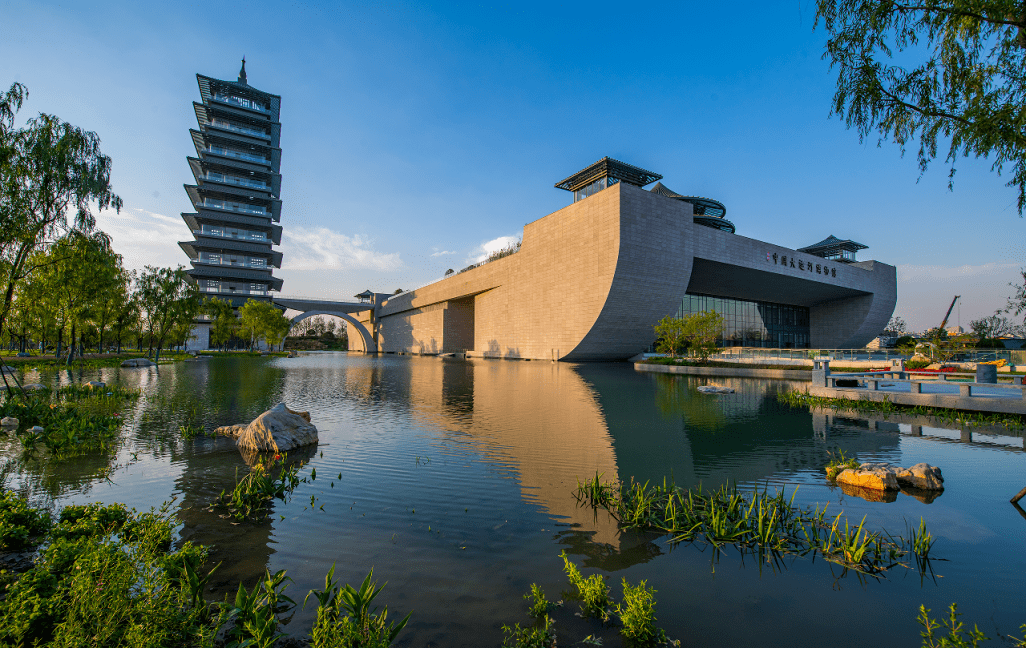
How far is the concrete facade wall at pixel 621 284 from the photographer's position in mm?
38094

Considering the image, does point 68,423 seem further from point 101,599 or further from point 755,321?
point 755,321

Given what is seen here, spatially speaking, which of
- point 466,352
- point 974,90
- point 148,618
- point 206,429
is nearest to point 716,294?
point 466,352

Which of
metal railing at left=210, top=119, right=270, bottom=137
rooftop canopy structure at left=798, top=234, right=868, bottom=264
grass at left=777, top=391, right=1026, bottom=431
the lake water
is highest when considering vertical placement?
metal railing at left=210, top=119, right=270, bottom=137

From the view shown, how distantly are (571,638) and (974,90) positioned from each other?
31.5ft

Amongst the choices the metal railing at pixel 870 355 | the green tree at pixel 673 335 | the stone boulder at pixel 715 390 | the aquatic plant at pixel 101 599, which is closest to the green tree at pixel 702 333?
the green tree at pixel 673 335

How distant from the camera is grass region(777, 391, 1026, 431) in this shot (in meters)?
11.0

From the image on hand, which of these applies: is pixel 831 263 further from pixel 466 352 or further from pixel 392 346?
pixel 392 346

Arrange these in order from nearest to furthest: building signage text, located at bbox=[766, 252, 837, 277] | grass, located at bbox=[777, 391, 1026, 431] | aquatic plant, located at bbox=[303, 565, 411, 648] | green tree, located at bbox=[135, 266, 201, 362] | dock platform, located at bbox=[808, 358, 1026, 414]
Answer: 1. aquatic plant, located at bbox=[303, 565, 411, 648]
2. grass, located at bbox=[777, 391, 1026, 431]
3. dock platform, located at bbox=[808, 358, 1026, 414]
4. green tree, located at bbox=[135, 266, 201, 362]
5. building signage text, located at bbox=[766, 252, 837, 277]

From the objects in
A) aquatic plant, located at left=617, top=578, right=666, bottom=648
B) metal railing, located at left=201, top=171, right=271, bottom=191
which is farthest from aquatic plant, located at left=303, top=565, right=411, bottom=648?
metal railing, located at left=201, top=171, right=271, bottom=191

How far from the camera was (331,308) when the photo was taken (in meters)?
84.3

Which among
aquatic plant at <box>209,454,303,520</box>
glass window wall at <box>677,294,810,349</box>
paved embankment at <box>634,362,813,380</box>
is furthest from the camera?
glass window wall at <box>677,294,810,349</box>

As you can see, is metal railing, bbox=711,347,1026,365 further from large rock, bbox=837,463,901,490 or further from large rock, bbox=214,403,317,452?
large rock, bbox=214,403,317,452

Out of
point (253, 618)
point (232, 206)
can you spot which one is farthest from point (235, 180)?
point (253, 618)

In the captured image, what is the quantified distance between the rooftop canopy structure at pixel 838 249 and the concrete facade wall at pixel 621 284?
11.9ft
